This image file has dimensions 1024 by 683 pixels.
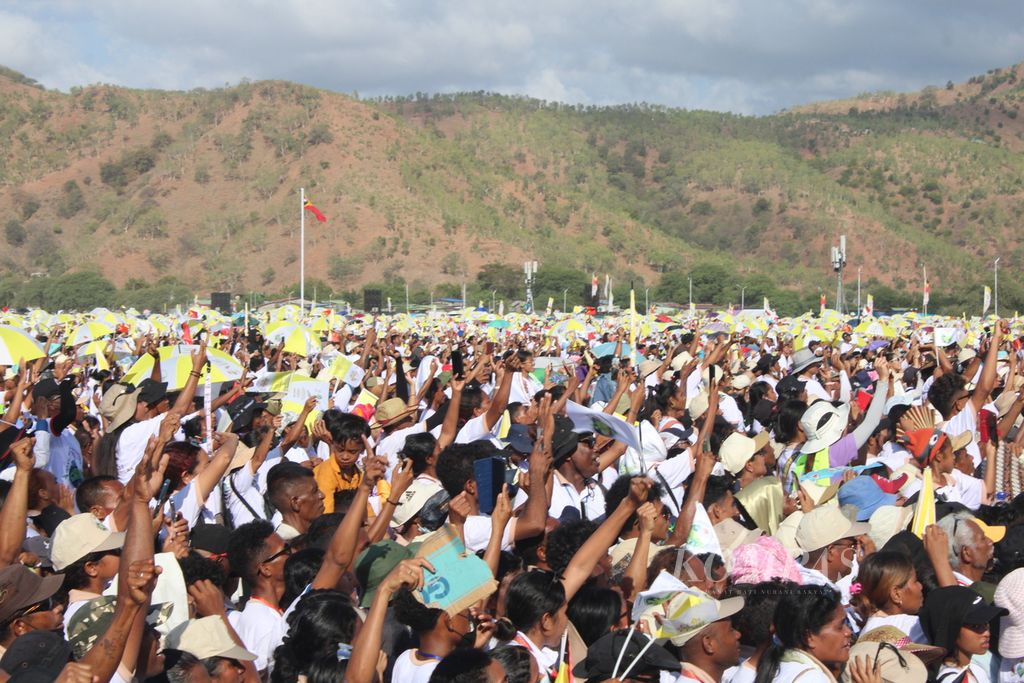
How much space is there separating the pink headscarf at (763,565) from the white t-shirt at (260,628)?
5.28 ft

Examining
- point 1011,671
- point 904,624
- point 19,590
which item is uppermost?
point 19,590

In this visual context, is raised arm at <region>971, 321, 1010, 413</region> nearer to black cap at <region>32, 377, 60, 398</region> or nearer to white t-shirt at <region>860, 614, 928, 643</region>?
white t-shirt at <region>860, 614, 928, 643</region>

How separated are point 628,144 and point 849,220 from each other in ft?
136

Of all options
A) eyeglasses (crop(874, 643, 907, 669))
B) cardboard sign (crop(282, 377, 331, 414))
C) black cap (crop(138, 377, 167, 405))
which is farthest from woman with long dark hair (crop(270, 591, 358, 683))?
cardboard sign (crop(282, 377, 331, 414))

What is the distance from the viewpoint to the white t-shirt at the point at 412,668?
377 centimetres

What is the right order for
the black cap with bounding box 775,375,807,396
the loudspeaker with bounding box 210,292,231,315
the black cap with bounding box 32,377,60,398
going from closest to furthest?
the black cap with bounding box 32,377,60,398, the black cap with bounding box 775,375,807,396, the loudspeaker with bounding box 210,292,231,315

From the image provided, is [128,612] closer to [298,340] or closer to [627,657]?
[627,657]

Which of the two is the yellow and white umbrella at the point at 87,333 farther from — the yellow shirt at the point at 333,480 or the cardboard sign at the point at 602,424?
the cardboard sign at the point at 602,424

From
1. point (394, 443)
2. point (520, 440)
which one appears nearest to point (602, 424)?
point (520, 440)

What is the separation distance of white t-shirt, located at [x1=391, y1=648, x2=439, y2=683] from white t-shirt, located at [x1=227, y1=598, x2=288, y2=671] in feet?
1.86

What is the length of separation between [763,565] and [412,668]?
4.30ft

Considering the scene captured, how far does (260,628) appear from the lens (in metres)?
4.35

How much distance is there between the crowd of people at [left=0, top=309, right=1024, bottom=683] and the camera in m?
3.72

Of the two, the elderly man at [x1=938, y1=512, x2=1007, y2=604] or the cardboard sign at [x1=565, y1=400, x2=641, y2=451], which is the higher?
the cardboard sign at [x1=565, y1=400, x2=641, y2=451]
